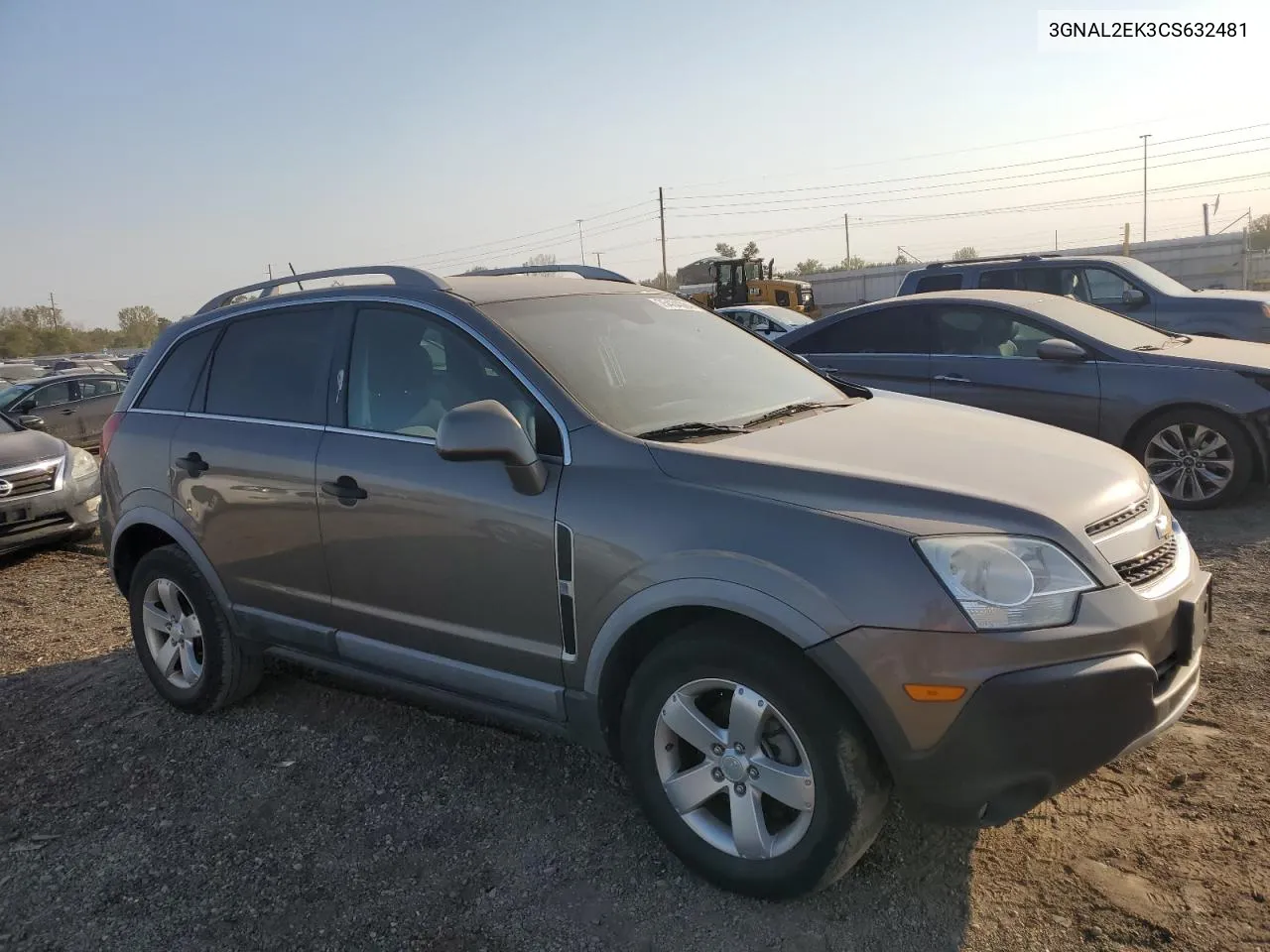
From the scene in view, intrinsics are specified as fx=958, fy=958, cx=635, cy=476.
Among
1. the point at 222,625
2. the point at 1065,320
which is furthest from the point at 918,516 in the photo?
the point at 1065,320

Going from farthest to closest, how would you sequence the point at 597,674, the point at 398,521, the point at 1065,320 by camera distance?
the point at 1065,320 < the point at 398,521 < the point at 597,674

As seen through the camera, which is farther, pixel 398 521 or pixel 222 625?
pixel 222 625

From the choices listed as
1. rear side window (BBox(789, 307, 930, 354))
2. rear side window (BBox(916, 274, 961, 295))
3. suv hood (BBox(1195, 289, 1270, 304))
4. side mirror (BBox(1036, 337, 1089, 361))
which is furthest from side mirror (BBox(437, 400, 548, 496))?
suv hood (BBox(1195, 289, 1270, 304))

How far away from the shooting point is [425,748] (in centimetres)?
386

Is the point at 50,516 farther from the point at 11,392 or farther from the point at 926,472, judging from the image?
the point at 11,392

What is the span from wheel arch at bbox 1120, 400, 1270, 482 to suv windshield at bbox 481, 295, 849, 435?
3.76 metres

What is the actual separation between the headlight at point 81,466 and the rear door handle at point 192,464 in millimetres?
4634

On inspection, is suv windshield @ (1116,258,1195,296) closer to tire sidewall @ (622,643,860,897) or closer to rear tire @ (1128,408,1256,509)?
rear tire @ (1128,408,1256,509)

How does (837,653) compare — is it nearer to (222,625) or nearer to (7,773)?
(222,625)

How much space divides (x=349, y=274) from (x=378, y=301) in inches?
15.1

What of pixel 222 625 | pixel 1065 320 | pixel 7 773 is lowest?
pixel 7 773

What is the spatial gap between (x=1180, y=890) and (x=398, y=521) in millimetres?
2606

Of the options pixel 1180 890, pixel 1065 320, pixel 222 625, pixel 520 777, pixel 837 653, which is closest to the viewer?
pixel 837 653

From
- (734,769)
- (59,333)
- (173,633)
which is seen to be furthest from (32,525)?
(59,333)
